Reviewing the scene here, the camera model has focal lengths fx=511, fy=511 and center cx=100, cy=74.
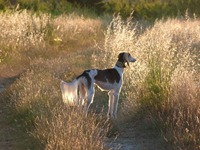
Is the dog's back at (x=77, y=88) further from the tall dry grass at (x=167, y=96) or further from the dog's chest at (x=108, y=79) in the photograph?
the tall dry grass at (x=167, y=96)

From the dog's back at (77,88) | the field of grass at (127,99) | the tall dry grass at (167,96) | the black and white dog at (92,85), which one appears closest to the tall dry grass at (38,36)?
the field of grass at (127,99)

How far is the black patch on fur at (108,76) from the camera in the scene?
8.16 metres

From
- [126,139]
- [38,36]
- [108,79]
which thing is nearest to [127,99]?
[108,79]

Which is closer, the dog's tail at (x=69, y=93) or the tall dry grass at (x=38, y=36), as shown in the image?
the dog's tail at (x=69, y=93)

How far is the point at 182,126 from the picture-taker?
6.36m

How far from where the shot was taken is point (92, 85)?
789cm

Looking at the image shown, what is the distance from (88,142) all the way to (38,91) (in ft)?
8.46

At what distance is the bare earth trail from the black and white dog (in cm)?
58

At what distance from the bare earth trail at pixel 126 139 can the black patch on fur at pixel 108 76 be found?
3.12 feet

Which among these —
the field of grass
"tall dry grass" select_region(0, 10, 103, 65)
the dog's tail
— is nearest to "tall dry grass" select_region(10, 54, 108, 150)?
the field of grass

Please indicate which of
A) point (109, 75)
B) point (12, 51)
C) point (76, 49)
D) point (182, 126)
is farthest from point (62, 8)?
point (182, 126)

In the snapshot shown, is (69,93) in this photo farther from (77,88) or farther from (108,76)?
(108,76)

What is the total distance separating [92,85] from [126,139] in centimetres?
133

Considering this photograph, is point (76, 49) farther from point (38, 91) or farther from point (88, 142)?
point (88, 142)
